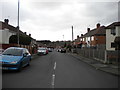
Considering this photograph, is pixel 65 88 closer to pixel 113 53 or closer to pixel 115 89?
pixel 115 89

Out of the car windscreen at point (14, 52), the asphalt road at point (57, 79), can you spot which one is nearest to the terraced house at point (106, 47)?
the asphalt road at point (57, 79)

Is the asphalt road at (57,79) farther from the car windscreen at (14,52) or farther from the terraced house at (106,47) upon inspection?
the terraced house at (106,47)

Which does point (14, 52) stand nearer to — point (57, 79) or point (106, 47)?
point (57, 79)

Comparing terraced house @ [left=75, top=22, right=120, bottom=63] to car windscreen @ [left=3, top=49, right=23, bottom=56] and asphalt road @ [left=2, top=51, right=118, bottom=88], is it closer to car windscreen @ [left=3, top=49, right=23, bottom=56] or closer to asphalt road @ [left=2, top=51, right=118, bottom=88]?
asphalt road @ [left=2, top=51, right=118, bottom=88]

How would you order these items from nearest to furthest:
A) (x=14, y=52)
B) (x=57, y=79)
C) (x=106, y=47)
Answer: (x=57, y=79) → (x=14, y=52) → (x=106, y=47)

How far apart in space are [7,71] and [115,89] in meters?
6.72

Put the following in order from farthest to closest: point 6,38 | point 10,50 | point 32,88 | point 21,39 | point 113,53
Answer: point 6,38
point 21,39
point 113,53
point 10,50
point 32,88

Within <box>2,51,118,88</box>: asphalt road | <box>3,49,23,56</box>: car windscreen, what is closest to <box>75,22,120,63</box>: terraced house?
<box>2,51,118,88</box>: asphalt road

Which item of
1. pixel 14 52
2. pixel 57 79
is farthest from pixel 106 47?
pixel 57 79

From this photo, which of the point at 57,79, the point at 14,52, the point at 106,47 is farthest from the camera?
the point at 106,47

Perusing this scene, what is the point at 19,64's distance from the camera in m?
10.3

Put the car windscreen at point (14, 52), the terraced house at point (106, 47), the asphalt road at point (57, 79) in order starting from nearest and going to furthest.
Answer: the asphalt road at point (57, 79), the car windscreen at point (14, 52), the terraced house at point (106, 47)

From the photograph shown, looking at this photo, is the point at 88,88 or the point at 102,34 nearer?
the point at 88,88

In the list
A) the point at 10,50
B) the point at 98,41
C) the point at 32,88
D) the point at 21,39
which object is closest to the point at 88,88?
the point at 32,88
